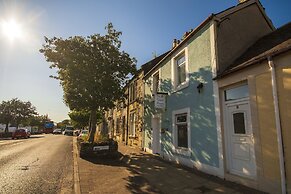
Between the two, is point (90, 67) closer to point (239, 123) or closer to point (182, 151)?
point (182, 151)

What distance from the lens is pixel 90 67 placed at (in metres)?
13.3

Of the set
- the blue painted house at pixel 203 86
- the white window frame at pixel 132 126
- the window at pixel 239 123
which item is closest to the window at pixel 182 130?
the blue painted house at pixel 203 86

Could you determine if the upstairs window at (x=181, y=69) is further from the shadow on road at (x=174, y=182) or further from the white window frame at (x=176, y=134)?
the shadow on road at (x=174, y=182)

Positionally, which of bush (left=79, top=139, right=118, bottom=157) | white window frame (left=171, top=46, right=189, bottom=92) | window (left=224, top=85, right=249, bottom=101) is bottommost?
bush (left=79, top=139, right=118, bottom=157)

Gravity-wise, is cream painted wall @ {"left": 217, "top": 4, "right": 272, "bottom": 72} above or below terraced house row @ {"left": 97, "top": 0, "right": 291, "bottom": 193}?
above

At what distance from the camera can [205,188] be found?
6.05 m

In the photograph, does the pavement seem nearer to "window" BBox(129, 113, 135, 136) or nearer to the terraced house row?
the terraced house row

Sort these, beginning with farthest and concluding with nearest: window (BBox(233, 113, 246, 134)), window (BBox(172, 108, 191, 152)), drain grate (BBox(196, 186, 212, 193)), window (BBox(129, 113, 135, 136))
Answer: window (BBox(129, 113, 135, 136)) → window (BBox(172, 108, 191, 152)) → window (BBox(233, 113, 246, 134)) → drain grate (BBox(196, 186, 212, 193))

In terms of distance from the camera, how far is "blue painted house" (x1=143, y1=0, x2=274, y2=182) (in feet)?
25.1

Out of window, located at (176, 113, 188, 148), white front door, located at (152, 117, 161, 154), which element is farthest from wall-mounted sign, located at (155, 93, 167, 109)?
white front door, located at (152, 117, 161, 154)

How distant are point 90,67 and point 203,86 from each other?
7.81 m

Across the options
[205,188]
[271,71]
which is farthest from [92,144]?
[271,71]

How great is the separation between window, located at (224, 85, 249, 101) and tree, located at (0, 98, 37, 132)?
5858 cm

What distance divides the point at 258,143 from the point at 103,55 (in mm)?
11224
